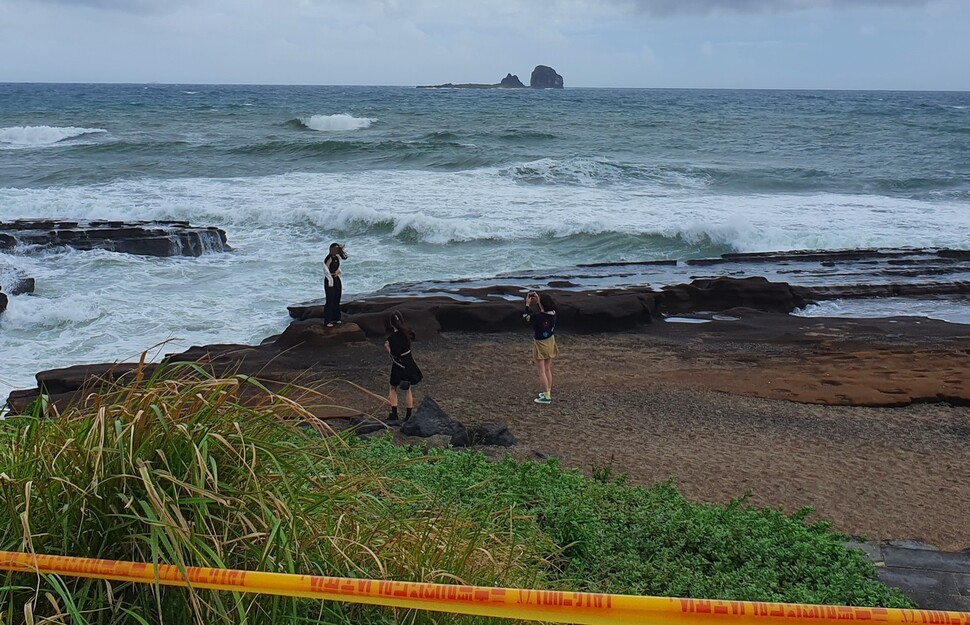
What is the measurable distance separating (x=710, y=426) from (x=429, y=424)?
3101 millimetres

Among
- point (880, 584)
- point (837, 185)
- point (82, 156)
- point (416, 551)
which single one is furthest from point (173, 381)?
point (82, 156)

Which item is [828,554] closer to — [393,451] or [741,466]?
[741,466]

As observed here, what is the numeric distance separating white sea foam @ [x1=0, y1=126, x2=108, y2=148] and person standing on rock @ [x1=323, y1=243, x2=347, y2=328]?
45.1m

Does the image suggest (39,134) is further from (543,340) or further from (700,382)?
(700,382)

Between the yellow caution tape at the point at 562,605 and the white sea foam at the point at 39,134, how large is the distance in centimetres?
5562

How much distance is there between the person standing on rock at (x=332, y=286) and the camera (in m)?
13.2

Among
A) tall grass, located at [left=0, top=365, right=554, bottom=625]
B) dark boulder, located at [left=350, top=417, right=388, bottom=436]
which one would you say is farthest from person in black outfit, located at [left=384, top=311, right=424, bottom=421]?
tall grass, located at [left=0, top=365, right=554, bottom=625]

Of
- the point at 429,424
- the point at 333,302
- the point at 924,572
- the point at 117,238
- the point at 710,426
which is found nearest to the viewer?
the point at 924,572

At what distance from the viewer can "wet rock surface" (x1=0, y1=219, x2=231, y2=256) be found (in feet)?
66.2

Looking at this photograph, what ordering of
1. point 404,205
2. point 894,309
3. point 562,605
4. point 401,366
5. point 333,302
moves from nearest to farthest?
1. point 562,605
2. point 401,366
3. point 333,302
4. point 894,309
5. point 404,205

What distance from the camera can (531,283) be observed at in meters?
17.5

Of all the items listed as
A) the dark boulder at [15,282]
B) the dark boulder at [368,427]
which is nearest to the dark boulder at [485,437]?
the dark boulder at [368,427]

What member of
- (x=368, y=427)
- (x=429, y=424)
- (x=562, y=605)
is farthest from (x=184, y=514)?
(x=368, y=427)

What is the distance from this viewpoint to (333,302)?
43.8 feet
